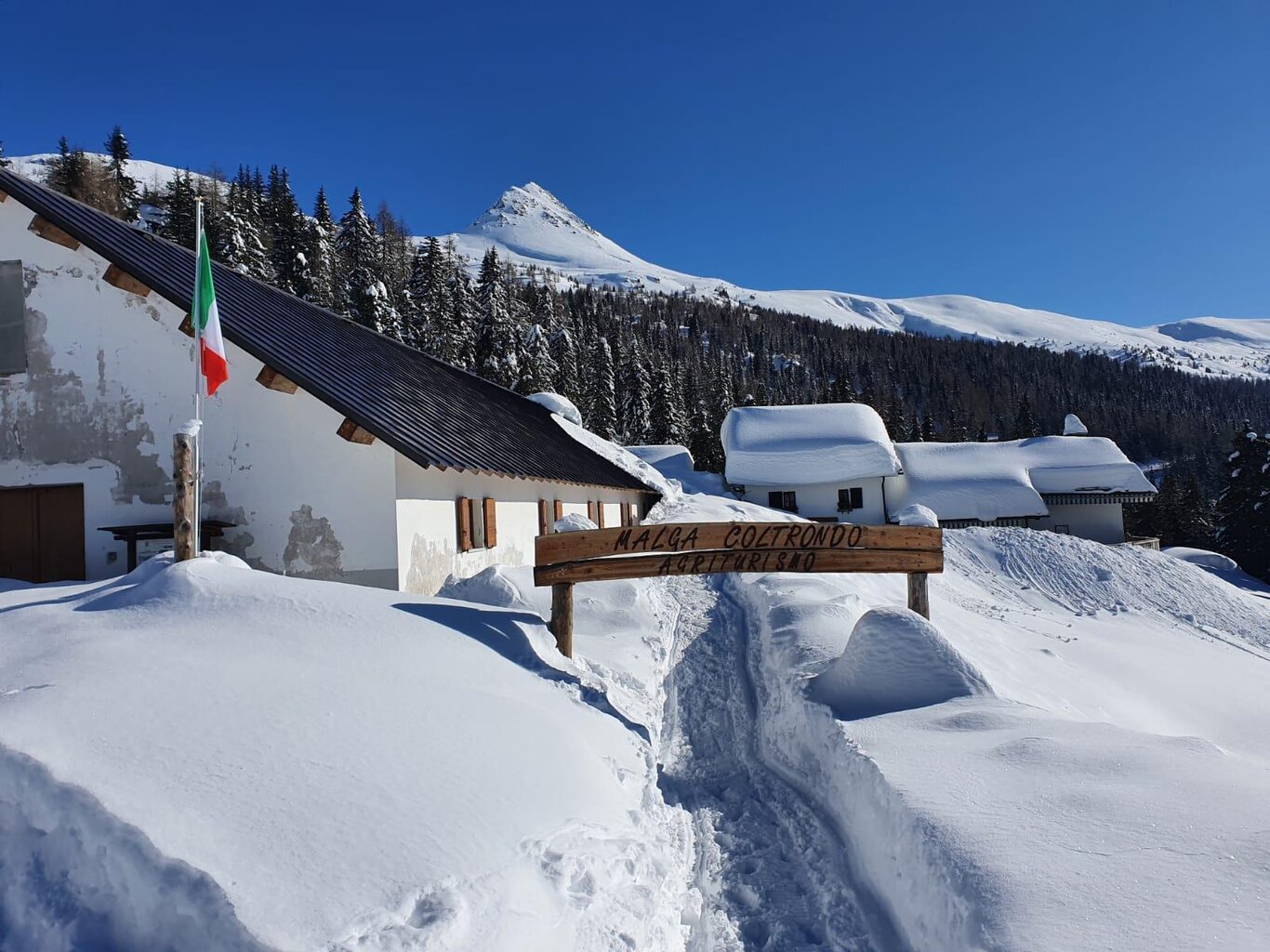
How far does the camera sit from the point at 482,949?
329 cm

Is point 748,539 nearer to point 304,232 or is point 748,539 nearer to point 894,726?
point 894,726

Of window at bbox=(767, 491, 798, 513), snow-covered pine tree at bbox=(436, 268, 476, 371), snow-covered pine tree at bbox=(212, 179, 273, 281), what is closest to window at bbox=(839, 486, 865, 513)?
window at bbox=(767, 491, 798, 513)

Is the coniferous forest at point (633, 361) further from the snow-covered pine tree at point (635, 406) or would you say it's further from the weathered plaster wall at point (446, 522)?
the weathered plaster wall at point (446, 522)

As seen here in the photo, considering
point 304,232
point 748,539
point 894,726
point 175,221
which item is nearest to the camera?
point 894,726

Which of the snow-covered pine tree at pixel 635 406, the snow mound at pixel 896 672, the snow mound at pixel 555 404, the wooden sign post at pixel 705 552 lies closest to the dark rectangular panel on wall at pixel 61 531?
the wooden sign post at pixel 705 552

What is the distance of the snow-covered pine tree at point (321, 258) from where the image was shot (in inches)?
1780

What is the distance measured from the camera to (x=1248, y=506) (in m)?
39.6

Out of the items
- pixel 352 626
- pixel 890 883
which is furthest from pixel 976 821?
pixel 352 626

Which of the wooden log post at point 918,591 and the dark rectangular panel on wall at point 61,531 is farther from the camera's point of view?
the dark rectangular panel on wall at point 61,531

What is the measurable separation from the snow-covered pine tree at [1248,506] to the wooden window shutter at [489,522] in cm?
4381

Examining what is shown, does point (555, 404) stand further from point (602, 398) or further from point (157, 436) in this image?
point (602, 398)

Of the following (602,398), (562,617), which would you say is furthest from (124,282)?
(602,398)

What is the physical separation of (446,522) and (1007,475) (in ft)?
125

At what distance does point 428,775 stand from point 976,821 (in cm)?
339
